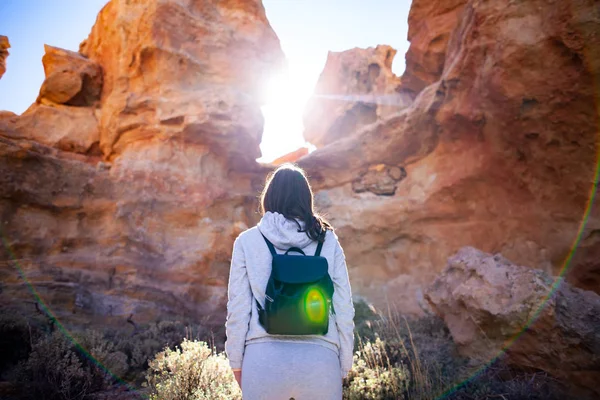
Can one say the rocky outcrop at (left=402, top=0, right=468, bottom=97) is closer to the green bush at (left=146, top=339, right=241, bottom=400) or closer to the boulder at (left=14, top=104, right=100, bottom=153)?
the boulder at (left=14, top=104, right=100, bottom=153)

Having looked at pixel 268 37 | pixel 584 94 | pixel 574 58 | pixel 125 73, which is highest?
pixel 268 37

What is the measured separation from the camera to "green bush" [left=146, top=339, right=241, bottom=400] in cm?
367

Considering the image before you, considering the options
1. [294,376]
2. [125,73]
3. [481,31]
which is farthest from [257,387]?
[125,73]

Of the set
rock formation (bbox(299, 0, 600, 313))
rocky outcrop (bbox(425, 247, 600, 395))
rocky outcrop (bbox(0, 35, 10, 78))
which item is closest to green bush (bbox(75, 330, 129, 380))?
rocky outcrop (bbox(425, 247, 600, 395))

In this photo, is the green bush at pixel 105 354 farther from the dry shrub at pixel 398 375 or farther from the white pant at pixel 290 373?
the white pant at pixel 290 373

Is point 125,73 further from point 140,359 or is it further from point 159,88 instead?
point 140,359

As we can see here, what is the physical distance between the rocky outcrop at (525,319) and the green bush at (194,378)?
10.1 feet

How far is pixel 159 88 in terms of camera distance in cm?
905

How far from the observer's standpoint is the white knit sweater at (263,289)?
198 centimetres

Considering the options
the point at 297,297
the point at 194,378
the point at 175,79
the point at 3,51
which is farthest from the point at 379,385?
the point at 3,51

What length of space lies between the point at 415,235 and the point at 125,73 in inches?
319

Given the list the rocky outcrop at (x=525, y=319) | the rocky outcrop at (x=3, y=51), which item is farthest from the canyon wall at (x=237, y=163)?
the rocky outcrop at (x=525, y=319)

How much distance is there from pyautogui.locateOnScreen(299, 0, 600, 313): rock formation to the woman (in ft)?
19.5

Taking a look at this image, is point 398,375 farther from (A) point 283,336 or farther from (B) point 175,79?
(B) point 175,79
